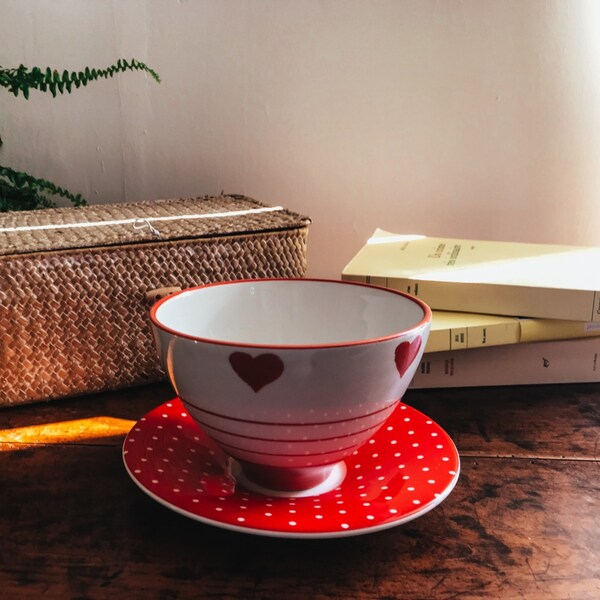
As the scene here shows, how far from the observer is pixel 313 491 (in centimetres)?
46

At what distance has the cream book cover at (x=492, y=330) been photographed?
656 mm

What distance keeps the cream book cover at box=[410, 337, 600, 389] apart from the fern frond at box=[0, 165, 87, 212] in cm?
49

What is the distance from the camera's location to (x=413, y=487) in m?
0.45

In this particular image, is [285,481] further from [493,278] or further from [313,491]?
[493,278]

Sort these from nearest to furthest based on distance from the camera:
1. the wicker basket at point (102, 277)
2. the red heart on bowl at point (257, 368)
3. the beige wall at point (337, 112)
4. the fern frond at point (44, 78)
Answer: the red heart on bowl at point (257, 368), the wicker basket at point (102, 277), the fern frond at point (44, 78), the beige wall at point (337, 112)

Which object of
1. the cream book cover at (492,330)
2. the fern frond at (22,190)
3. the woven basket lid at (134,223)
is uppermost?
the fern frond at (22,190)

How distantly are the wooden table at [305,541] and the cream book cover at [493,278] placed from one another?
127 mm

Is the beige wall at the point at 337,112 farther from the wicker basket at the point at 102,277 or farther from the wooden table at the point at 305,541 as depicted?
the wooden table at the point at 305,541

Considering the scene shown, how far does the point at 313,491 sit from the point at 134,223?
0.37m

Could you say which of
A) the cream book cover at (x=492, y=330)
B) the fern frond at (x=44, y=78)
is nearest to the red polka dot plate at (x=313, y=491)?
the cream book cover at (x=492, y=330)

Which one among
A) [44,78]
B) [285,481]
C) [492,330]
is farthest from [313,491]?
[44,78]

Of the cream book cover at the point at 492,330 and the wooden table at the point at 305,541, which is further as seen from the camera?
the cream book cover at the point at 492,330

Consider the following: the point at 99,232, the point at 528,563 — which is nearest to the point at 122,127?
the point at 99,232

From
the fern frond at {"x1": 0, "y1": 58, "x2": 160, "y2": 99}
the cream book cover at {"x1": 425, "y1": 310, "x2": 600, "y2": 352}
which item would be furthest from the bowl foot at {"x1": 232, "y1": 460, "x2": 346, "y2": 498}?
the fern frond at {"x1": 0, "y1": 58, "x2": 160, "y2": 99}
